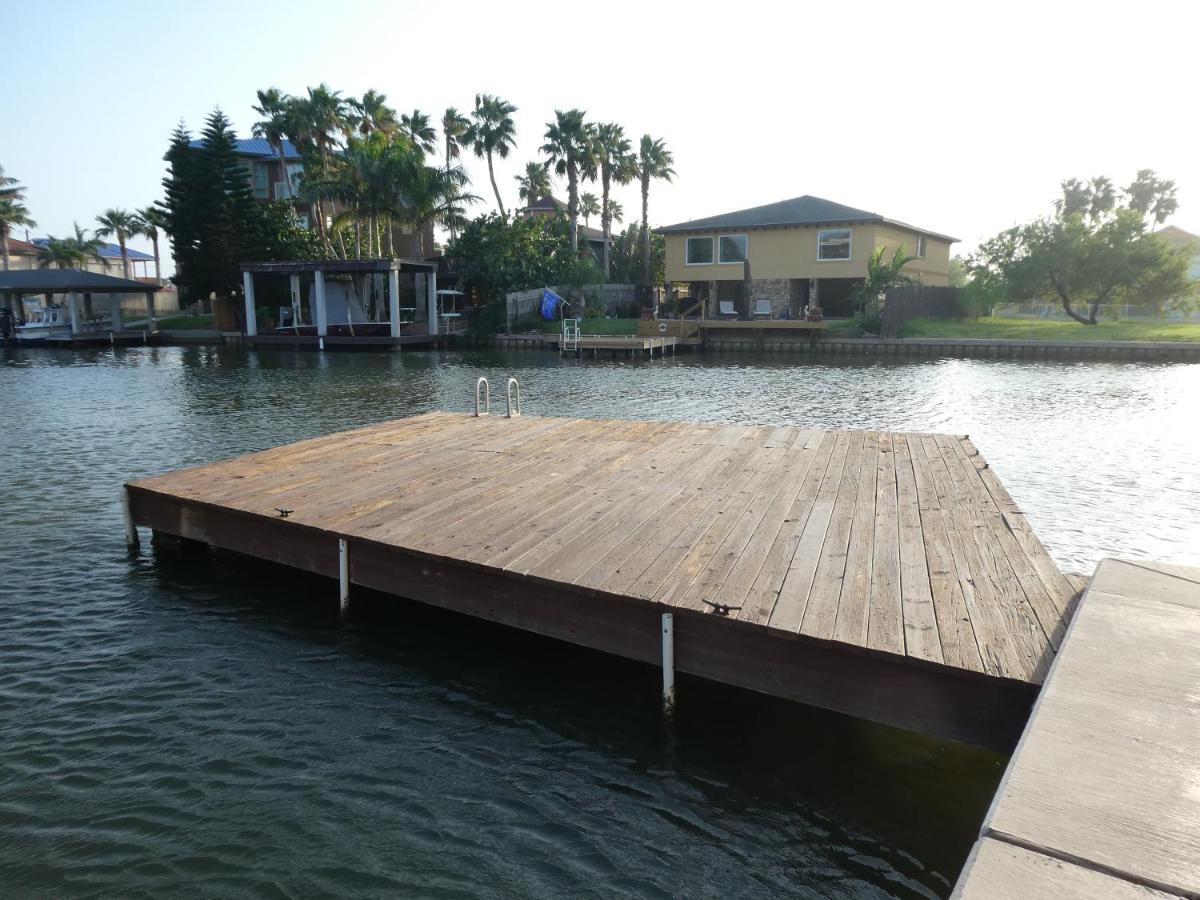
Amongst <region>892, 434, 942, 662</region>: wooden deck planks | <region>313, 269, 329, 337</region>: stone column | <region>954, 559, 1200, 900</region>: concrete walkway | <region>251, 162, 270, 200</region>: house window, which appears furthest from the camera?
<region>251, 162, 270, 200</region>: house window

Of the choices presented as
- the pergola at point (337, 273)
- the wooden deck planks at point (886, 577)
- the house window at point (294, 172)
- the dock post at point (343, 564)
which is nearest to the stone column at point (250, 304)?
the pergola at point (337, 273)

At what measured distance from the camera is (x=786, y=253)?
4084 centimetres

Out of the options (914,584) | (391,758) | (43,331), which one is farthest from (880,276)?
(43,331)

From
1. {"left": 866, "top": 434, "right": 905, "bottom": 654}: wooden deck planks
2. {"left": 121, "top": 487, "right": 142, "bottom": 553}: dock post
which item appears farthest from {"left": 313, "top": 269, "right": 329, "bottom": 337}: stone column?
{"left": 866, "top": 434, "right": 905, "bottom": 654}: wooden deck planks

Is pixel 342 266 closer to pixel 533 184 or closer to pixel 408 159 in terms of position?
pixel 408 159

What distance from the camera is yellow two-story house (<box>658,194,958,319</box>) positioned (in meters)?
39.6

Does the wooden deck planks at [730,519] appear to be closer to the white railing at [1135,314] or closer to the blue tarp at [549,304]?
the blue tarp at [549,304]

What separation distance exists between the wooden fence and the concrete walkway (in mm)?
35311

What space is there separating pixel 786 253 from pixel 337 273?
77.0ft

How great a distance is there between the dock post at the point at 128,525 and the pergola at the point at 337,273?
32591mm

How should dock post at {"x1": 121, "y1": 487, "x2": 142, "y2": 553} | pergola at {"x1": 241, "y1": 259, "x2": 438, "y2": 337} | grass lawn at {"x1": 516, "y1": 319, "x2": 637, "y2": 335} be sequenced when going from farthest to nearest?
grass lawn at {"x1": 516, "y1": 319, "x2": 637, "y2": 335} < pergola at {"x1": 241, "y1": 259, "x2": 438, "y2": 337} < dock post at {"x1": 121, "y1": 487, "x2": 142, "y2": 553}

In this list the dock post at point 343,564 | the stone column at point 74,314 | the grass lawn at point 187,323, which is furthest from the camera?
the grass lawn at point 187,323

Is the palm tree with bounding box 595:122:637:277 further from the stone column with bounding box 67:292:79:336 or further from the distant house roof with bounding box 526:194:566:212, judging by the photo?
the stone column with bounding box 67:292:79:336

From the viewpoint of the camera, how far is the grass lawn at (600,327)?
136 ft
